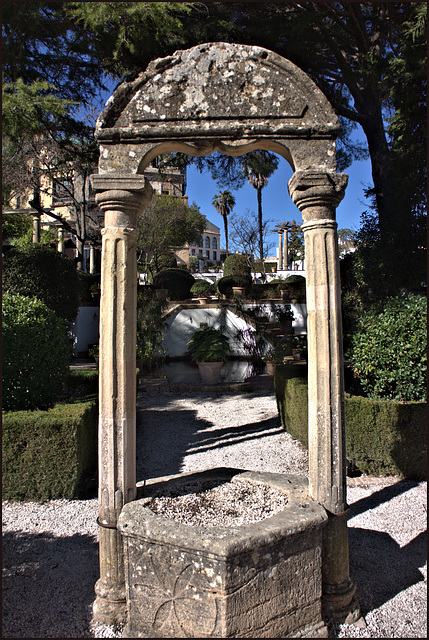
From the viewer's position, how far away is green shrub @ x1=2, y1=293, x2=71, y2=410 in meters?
5.33

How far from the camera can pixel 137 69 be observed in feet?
24.8

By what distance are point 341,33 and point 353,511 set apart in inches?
356

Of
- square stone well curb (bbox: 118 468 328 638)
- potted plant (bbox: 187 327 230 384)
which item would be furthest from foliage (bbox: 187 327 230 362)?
square stone well curb (bbox: 118 468 328 638)

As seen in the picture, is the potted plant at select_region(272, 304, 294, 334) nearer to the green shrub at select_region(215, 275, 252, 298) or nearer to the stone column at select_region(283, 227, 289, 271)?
the green shrub at select_region(215, 275, 252, 298)

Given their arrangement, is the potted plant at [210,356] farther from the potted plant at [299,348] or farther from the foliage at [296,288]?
the foliage at [296,288]

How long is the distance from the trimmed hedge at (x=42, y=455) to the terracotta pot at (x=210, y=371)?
619 cm

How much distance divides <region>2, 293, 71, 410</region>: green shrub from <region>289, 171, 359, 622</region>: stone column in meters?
3.81

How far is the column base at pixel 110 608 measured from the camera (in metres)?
2.88

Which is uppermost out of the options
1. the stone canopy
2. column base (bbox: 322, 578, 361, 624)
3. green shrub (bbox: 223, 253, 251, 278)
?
green shrub (bbox: 223, 253, 251, 278)

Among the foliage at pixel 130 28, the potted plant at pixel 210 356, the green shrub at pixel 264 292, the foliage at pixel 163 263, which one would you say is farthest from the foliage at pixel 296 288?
the foliage at pixel 130 28

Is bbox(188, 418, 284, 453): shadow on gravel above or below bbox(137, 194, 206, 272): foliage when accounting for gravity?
below

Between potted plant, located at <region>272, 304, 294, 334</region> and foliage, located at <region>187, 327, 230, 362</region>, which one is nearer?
foliage, located at <region>187, 327, 230, 362</region>

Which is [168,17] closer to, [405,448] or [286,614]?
[405,448]

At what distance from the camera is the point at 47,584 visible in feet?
11.0
